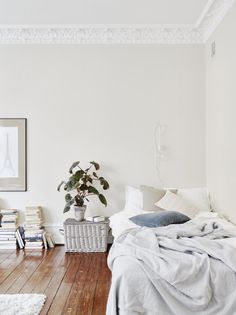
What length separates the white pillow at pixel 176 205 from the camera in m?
4.15

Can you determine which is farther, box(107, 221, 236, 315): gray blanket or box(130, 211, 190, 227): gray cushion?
box(130, 211, 190, 227): gray cushion

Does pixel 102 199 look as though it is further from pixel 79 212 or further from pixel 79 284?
pixel 79 284

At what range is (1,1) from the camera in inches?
155

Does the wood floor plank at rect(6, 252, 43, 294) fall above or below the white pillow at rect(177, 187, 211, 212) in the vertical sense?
below

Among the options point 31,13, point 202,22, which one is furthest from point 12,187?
point 202,22

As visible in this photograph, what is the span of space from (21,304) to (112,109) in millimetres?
2844

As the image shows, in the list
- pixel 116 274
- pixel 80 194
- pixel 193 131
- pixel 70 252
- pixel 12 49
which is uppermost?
pixel 12 49

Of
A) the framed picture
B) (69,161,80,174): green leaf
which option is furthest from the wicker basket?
the framed picture

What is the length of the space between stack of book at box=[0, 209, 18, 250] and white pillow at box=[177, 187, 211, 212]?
2271 mm

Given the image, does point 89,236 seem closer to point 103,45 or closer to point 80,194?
point 80,194

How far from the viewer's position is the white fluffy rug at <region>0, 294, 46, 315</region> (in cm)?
272

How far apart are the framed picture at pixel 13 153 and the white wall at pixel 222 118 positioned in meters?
2.57

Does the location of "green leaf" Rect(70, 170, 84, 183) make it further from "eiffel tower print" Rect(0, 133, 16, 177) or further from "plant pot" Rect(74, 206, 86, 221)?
"eiffel tower print" Rect(0, 133, 16, 177)

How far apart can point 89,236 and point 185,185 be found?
1508 millimetres
